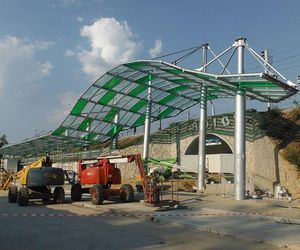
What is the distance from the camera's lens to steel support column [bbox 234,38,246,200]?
989 inches

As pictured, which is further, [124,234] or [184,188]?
[184,188]

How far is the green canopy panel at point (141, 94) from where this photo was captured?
26.5m


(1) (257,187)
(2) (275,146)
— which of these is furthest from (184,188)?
(2) (275,146)

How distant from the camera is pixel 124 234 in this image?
12.8 meters

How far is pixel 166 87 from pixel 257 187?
10.5 metres

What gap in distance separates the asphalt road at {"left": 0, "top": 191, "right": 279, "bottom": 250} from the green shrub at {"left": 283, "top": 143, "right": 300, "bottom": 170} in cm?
1835

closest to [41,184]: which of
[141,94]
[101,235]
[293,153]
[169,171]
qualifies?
[101,235]

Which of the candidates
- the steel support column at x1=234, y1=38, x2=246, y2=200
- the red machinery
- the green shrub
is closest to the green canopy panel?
the steel support column at x1=234, y1=38, x2=246, y2=200

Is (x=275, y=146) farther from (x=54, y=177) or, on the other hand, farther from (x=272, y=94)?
(x=54, y=177)

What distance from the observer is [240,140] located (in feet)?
→ 83.9

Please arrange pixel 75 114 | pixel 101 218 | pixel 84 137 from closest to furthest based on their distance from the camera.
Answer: pixel 101 218 → pixel 75 114 → pixel 84 137

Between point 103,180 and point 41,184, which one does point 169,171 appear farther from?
point 41,184

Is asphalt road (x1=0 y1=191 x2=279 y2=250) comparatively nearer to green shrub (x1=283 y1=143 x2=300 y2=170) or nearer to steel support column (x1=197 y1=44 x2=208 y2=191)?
steel support column (x1=197 y1=44 x2=208 y2=191)

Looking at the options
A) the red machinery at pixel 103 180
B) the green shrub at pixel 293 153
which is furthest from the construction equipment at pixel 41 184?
the green shrub at pixel 293 153
